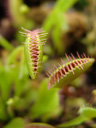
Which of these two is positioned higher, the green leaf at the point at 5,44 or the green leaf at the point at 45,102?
the green leaf at the point at 5,44

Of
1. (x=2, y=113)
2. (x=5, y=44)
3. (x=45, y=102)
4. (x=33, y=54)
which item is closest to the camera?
(x=33, y=54)

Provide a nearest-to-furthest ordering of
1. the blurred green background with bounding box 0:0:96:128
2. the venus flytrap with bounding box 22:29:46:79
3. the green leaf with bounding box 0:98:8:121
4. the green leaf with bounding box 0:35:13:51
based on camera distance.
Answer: the venus flytrap with bounding box 22:29:46:79 → the green leaf with bounding box 0:98:8:121 → the blurred green background with bounding box 0:0:96:128 → the green leaf with bounding box 0:35:13:51

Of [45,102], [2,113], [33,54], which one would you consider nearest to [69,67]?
[33,54]

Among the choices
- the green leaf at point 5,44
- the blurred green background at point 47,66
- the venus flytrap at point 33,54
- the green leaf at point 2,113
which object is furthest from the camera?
the green leaf at point 5,44

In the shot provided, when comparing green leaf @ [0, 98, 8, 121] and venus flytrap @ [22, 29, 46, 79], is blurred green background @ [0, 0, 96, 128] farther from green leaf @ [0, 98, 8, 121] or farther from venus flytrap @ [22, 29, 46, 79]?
venus flytrap @ [22, 29, 46, 79]

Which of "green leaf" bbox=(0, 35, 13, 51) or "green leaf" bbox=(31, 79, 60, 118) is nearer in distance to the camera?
"green leaf" bbox=(31, 79, 60, 118)

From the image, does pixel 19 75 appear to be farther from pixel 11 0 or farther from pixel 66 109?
pixel 11 0

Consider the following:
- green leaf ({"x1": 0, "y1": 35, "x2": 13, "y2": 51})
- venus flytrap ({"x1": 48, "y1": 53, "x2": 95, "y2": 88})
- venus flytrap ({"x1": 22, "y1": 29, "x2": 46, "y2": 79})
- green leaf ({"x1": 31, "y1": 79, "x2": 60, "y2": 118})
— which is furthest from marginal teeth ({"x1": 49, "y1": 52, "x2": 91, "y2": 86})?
green leaf ({"x1": 0, "y1": 35, "x2": 13, "y2": 51})

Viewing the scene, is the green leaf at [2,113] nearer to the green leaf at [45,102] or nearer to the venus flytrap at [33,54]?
the green leaf at [45,102]

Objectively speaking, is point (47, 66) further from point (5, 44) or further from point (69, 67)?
point (69, 67)

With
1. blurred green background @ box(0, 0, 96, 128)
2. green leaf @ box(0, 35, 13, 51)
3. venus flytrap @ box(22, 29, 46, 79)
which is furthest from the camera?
green leaf @ box(0, 35, 13, 51)

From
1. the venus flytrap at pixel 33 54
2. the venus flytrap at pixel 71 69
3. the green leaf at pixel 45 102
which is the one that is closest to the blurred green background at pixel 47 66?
the green leaf at pixel 45 102
